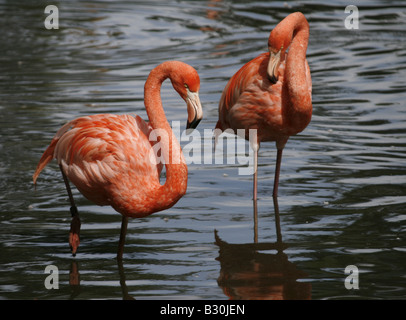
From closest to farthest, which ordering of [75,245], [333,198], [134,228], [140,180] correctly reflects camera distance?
[140,180] < [75,245] < [134,228] < [333,198]

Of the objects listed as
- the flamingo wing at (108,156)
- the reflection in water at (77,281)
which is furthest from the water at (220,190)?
the flamingo wing at (108,156)

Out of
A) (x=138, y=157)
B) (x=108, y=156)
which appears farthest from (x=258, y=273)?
(x=108, y=156)

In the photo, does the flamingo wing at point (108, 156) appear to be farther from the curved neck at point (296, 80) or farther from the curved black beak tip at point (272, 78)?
the curved neck at point (296, 80)

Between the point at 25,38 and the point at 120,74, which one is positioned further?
the point at 25,38

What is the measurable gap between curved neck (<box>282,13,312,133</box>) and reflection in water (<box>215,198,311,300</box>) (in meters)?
0.94

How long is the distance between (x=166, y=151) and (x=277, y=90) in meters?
1.62

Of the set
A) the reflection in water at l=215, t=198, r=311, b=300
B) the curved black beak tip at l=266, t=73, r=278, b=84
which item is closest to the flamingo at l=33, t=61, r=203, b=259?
the reflection in water at l=215, t=198, r=311, b=300

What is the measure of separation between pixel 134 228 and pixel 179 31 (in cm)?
750

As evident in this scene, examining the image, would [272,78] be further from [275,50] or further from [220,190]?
[220,190]
